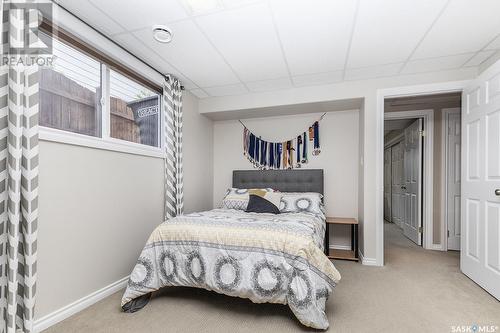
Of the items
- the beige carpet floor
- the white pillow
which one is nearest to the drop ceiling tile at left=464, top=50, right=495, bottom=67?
the white pillow

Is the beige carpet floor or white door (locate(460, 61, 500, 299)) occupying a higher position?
white door (locate(460, 61, 500, 299))

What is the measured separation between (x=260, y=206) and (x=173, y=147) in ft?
4.19

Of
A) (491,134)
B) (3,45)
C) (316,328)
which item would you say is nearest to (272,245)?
(316,328)

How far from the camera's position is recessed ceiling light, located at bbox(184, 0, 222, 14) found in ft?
5.61

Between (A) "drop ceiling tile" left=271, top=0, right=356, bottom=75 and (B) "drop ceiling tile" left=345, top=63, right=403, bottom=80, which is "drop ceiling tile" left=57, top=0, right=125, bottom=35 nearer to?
(A) "drop ceiling tile" left=271, top=0, right=356, bottom=75

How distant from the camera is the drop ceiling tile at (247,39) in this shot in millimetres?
1872

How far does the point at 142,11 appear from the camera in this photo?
182cm

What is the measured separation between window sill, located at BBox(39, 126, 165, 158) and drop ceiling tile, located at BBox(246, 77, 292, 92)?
146 cm

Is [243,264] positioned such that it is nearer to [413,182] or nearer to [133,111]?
[133,111]

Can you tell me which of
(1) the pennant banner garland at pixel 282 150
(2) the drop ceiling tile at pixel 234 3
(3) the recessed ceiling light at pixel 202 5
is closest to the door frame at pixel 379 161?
(1) the pennant banner garland at pixel 282 150

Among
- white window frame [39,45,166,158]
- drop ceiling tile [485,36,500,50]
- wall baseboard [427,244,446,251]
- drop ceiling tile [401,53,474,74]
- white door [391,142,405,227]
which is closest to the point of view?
white window frame [39,45,166,158]

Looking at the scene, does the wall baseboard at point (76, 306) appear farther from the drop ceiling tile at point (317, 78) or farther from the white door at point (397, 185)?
the white door at point (397, 185)

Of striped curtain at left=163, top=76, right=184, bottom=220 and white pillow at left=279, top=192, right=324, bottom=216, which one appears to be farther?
white pillow at left=279, top=192, right=324, bottom=216

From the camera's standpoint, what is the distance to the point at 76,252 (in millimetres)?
1947
